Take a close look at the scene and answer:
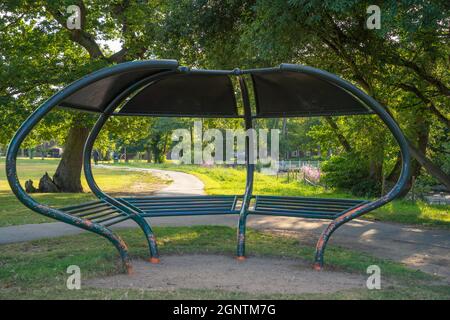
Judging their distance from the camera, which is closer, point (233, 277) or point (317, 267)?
point (233, 277)

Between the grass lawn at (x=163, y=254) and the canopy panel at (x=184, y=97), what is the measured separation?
203cm

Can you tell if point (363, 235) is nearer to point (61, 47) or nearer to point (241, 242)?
point (241, 242)

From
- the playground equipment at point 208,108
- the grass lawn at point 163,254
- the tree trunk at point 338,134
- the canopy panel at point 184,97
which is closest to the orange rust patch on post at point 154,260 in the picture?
the playground equipment at point 208,108

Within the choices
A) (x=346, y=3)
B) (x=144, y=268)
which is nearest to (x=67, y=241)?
(x=144, y=268)

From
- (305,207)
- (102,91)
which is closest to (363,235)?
(305,207)

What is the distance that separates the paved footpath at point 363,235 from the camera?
24.0ft

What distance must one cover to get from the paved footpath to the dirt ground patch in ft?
5.00

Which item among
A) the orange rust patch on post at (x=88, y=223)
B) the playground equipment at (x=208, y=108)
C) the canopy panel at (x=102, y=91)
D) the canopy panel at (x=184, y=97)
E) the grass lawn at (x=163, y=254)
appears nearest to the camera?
the grass lawn at (x=163, y=254)

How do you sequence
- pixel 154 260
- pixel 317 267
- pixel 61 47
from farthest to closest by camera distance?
pixel 61 47, pixel 154 260, pixel 317 267

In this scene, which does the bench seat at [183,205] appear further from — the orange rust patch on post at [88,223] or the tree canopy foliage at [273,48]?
the tree canopy foliage at [273,48]

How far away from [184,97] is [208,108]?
51 cm

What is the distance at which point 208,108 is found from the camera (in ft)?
26.9

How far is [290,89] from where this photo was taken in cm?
737
